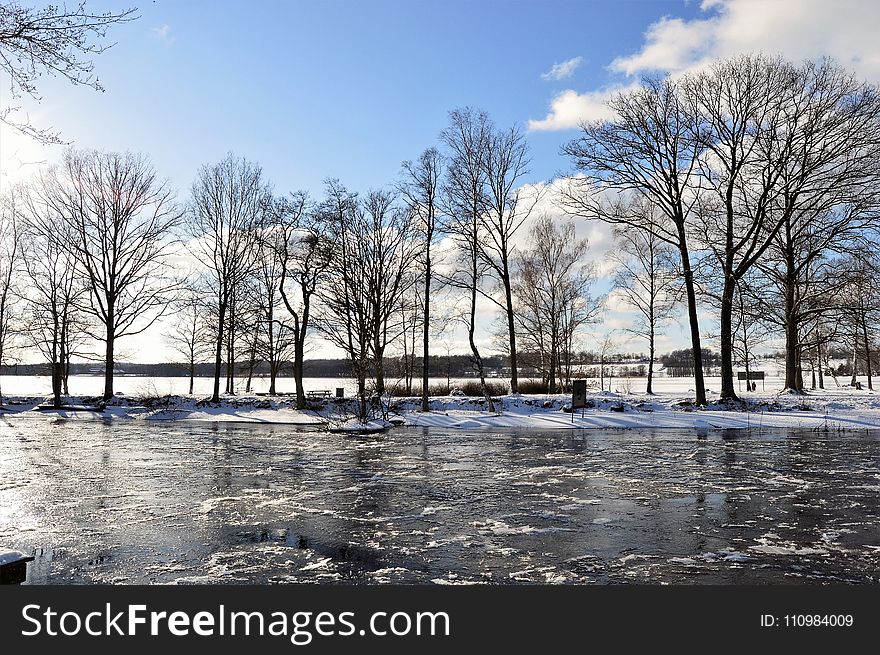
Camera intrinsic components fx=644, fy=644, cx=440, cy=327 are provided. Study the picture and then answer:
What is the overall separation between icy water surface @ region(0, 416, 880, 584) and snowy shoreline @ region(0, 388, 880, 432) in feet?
21.4

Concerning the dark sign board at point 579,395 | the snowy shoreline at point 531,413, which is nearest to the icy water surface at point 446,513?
the snowy shoreline at point 531,413

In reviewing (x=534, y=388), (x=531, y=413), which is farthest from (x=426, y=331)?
(x=534, y=388)

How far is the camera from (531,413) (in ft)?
91.0

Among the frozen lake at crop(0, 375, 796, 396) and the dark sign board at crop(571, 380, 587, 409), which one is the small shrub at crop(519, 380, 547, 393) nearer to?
the frozen lake at crop(0, 375, 796, 396)

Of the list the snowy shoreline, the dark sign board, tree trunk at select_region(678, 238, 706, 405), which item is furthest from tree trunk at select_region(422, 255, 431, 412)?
tree trunk at select_region(678, 238, 706, 405)

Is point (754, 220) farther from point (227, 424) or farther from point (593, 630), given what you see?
point (593, 630)

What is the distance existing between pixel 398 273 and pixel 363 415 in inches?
543

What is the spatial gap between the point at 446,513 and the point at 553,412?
62.9 ft

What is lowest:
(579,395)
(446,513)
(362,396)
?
(446,513)

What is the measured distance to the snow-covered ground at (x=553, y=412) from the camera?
23.8m

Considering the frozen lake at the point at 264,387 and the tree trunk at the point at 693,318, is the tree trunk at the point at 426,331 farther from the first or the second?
the tree trunk at the point at 693,318

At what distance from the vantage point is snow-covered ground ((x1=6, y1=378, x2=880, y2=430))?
23781mm

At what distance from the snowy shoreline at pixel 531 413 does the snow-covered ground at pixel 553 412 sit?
3 cm

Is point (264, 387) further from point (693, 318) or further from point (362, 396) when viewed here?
point (693, 318)
